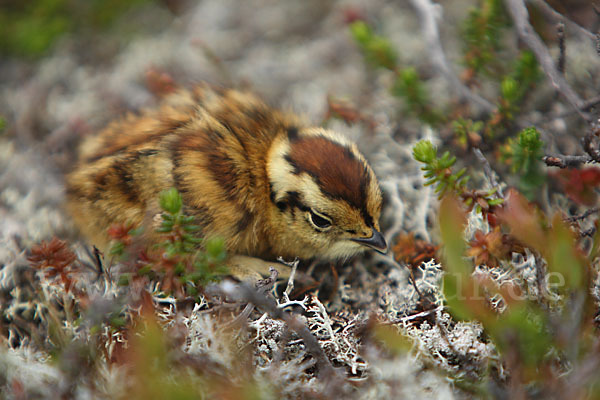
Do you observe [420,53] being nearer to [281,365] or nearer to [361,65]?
[361,65]

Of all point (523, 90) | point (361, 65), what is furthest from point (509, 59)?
point (361, 65)

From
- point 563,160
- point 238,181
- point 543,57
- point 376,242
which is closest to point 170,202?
point 238,181

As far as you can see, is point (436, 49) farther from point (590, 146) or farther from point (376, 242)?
point (376, 242)

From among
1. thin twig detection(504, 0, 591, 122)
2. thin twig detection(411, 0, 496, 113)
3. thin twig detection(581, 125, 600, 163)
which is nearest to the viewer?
thin twig detection(581, 125, 600, 163)

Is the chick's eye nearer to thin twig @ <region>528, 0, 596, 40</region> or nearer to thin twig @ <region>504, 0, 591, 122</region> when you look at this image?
thin twig @ <region>504, 0, 591, 122</region>

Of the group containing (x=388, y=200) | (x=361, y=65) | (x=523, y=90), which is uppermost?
(x=523, y=90)

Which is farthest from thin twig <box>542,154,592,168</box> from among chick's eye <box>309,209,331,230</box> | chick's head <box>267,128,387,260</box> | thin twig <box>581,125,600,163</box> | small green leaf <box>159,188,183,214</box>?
small green leaf <box>159,188,183,214</box>

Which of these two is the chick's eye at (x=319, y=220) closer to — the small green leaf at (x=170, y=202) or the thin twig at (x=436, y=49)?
the small green leaf at (x=170, y=202)

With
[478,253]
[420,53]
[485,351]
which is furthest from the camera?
[420,53]
